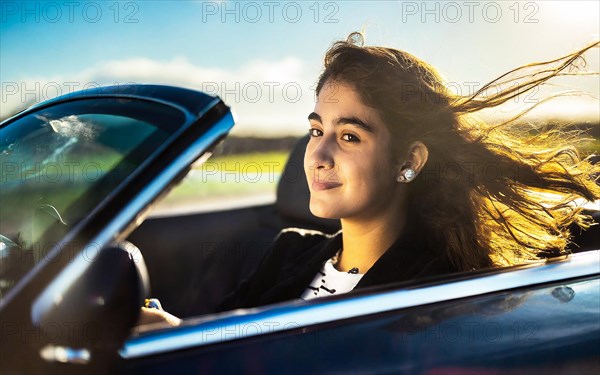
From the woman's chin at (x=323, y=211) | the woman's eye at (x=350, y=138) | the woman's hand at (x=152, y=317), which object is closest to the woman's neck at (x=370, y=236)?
the woman's chin at (x=323, y=211)

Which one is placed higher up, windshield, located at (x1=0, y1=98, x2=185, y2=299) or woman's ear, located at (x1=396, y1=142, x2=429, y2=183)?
windshield, located at (x1=0, y1=98, x2=185, y2=299)

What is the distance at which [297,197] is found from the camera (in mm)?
3410

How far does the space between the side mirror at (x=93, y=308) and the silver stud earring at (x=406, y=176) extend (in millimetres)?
1139

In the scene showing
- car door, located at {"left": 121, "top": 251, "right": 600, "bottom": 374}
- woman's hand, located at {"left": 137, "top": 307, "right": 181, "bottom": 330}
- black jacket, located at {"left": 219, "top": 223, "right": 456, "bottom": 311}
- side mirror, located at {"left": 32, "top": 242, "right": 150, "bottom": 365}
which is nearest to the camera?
side mirror, located at {"left": 32, "top": 242, "right": 150, "bottom": 365}

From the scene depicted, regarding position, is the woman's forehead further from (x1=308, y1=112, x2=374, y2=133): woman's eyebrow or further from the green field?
the green field

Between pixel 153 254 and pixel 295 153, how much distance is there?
754 millimetres

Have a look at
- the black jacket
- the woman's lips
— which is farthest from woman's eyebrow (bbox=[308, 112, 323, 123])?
the black jacket

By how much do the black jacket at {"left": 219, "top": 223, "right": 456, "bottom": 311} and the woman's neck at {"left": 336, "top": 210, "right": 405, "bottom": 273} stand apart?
85mm

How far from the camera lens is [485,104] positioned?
2.39m

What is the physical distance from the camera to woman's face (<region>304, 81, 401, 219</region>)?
2.25 metres

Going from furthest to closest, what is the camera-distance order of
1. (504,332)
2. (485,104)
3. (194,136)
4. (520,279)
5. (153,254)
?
(153,254) → (485,104) → (520,279) → (504,332) → (194,136)

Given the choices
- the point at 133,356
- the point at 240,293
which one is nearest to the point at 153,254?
the point at 240,293

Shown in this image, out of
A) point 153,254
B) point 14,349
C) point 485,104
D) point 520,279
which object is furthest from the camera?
point 153,254

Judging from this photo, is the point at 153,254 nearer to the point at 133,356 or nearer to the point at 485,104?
the point at 485,104
